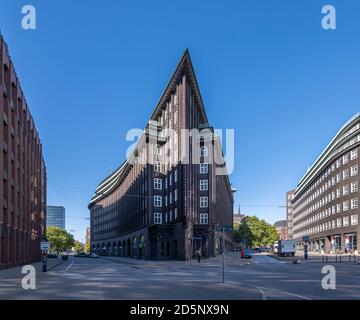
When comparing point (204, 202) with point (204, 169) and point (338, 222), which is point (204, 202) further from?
point (338, 222)

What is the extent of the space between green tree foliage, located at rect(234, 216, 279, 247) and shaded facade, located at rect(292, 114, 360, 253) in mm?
39160

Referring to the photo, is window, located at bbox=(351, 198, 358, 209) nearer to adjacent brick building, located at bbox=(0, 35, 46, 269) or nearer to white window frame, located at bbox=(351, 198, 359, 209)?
white window frame, located at bbox=(351, 198, 359, 209)

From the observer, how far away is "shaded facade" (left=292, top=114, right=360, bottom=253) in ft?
308

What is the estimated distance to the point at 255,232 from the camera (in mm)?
185875

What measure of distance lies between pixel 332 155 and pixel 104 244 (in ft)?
257

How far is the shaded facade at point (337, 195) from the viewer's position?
93750 millimetres

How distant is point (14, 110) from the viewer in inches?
1956

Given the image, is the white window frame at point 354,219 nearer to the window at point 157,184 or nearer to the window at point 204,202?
the window at point 204,202

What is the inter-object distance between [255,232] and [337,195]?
3262 inches

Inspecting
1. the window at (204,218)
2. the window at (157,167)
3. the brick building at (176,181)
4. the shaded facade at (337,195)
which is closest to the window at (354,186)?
the shaded facade at (337,195)

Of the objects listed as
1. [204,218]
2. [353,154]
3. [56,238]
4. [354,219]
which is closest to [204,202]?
[204,218]

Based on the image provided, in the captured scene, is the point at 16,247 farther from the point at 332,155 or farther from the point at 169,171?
the point at 332,155

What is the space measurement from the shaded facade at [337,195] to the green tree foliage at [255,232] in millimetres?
39160

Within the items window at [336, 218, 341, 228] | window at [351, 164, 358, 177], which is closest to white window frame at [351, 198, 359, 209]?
window at [351, 164, 358, 177]
